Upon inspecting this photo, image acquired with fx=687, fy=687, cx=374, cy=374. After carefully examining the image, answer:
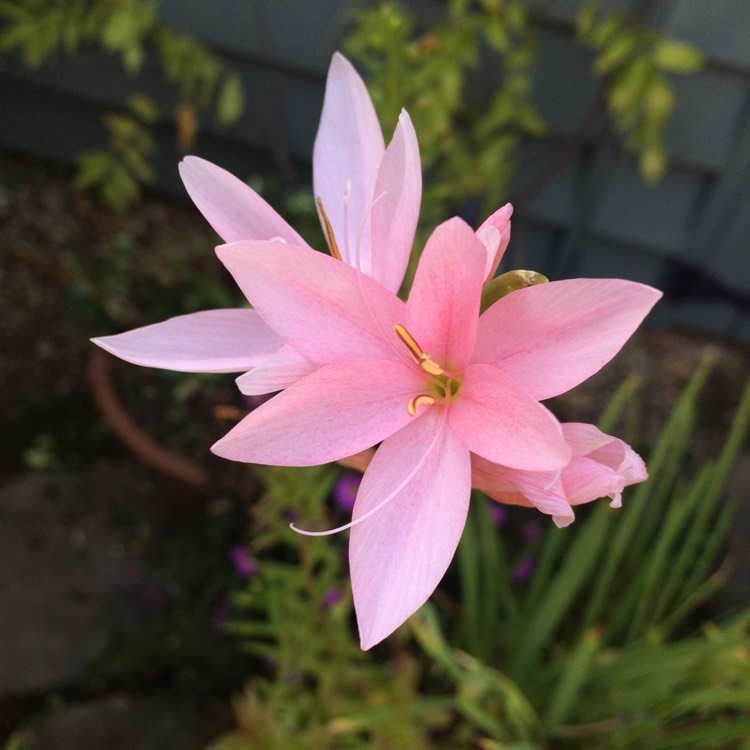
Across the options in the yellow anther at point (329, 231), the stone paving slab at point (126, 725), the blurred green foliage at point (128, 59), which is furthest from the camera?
the blurred green foliage at point (128, 59)

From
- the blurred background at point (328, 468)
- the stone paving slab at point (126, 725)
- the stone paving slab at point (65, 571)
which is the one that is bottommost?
the stone paving slab at point (126, 725)

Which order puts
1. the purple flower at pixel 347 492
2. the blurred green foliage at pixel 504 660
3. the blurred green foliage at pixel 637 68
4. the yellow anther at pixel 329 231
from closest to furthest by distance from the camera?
the yellow anther at pixel 329 231 → the blurred green foliage at pixel 504 660 → the purple flower at pixel 347 492 → the blurred green foliage at pixel 637 68

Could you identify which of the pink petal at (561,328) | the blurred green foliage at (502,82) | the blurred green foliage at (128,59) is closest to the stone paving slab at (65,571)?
the blurred green foliage at (128,59)

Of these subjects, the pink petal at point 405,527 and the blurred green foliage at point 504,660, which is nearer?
the pink petal at point 405,527

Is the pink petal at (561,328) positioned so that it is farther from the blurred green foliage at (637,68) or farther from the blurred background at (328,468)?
the blurred green foliage at (637,68)

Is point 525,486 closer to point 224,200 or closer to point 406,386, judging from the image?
point 406,386

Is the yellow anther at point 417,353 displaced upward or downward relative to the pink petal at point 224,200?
downward

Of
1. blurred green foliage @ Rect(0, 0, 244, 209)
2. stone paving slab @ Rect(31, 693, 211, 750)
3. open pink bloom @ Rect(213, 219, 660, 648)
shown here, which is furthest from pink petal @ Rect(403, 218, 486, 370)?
blurred green foliage @ Rect(0, 0, 244, 209)
